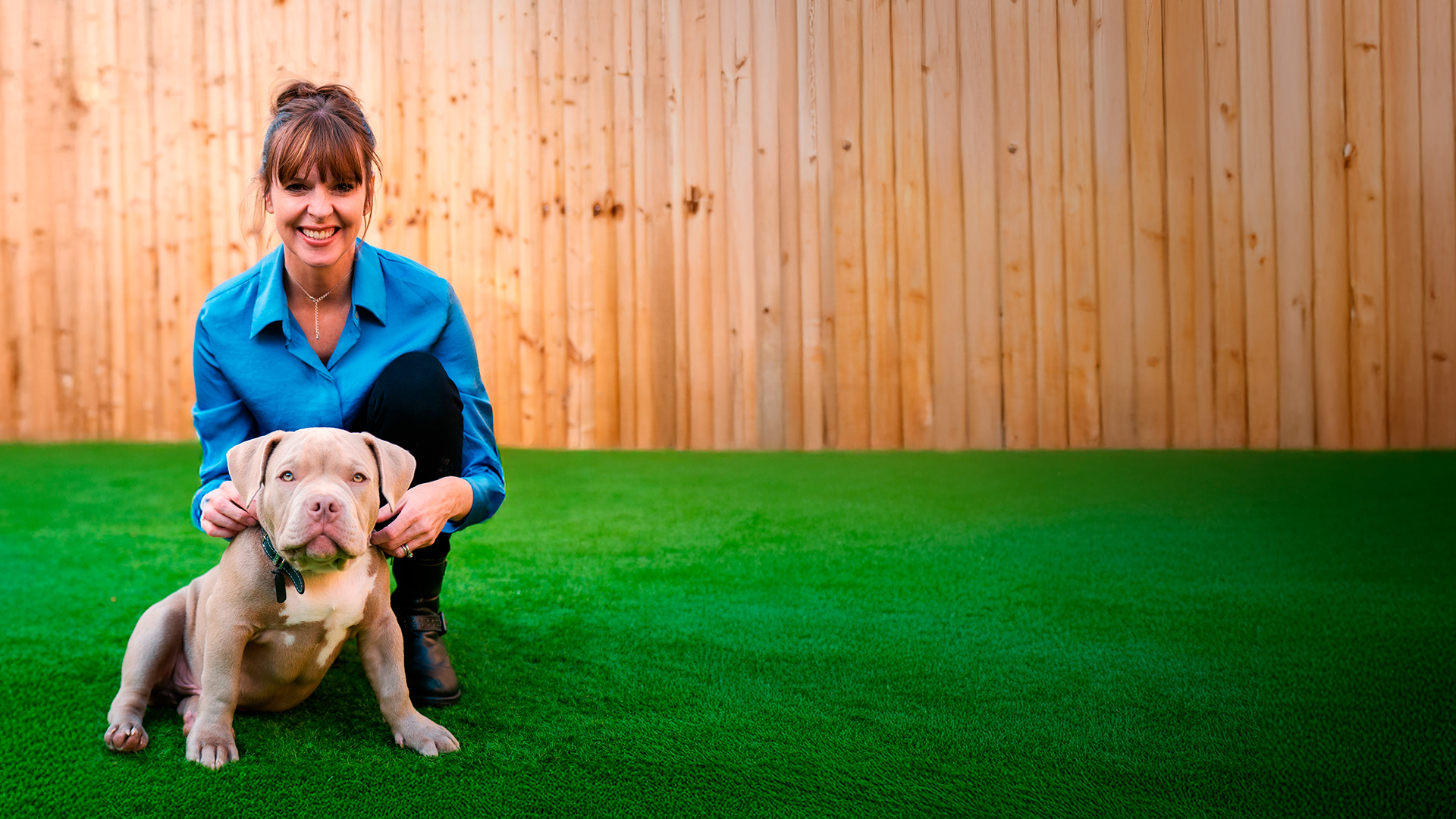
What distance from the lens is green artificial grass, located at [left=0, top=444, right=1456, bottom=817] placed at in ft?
4.61

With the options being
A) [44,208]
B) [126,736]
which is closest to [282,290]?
[126,736]

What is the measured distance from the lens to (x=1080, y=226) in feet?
15.9

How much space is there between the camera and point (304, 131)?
1.70 metres

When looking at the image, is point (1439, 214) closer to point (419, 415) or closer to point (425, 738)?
point (419, 415)

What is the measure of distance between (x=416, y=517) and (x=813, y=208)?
3868 mm

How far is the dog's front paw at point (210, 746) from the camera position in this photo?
1.47 meters

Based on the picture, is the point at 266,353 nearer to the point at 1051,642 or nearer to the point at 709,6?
the point at 1051,642

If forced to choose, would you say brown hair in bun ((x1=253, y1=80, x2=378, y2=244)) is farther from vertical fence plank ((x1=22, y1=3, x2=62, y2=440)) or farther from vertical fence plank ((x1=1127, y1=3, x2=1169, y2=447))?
vertical fence plank ((x1=22, y1=3, x2=62, y2=440))

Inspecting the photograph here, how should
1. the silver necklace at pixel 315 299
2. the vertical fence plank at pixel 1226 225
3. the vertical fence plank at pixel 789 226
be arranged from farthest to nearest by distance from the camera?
the vertical fence plank at pixel 789 226, the vertical fence plank at pixel 1226 225, the silver necklace at pixel 315 299

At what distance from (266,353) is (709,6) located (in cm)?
406

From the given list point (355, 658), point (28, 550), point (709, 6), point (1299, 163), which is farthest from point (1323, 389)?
point (28, 550)

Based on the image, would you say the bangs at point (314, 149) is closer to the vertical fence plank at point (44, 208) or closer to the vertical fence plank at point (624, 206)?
the vertical fence plank at point (624, 206)

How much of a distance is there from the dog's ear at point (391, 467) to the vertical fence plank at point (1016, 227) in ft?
12.6

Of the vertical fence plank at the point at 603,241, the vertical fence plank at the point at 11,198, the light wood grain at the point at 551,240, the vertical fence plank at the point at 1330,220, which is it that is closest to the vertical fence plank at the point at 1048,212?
the vertical fence plank at the point at 1330,220
